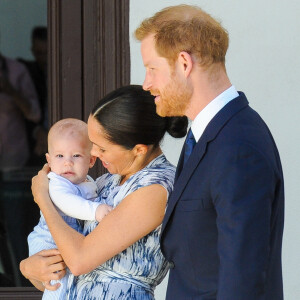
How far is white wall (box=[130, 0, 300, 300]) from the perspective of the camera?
3.88 metres

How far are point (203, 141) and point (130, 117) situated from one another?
377 millimetres

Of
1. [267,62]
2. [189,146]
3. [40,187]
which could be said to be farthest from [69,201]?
[267,62]

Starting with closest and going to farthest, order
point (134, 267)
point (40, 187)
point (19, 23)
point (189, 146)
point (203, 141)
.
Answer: point (203, 141)
point (189, 146)
point (134, 267)
point (40, 187)
point (19, 23)

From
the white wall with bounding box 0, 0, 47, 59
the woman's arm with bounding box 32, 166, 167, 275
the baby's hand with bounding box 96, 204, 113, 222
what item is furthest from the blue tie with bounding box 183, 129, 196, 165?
the white wall with bounding box 0, 0, 47, 59

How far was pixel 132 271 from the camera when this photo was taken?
2678 mm

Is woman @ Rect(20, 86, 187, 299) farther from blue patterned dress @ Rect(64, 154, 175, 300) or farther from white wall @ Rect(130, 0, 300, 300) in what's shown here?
white wall @ Rect(130, 0, 300, 300)

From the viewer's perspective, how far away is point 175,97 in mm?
2340

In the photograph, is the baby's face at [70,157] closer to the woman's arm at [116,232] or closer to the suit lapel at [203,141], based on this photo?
the woman's arm at [116,232]

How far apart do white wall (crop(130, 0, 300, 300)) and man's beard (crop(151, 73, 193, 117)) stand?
153cm

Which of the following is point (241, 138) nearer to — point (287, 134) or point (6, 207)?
point (287, 134)

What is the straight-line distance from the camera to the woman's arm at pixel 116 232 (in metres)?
2.56

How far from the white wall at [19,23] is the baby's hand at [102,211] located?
1.77 metres

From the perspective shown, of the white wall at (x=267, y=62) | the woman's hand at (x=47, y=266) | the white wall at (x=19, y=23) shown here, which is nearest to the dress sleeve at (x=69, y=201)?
the woman's hand at (x=47, y=266)

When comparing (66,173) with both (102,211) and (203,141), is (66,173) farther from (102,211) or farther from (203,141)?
(203,141)
